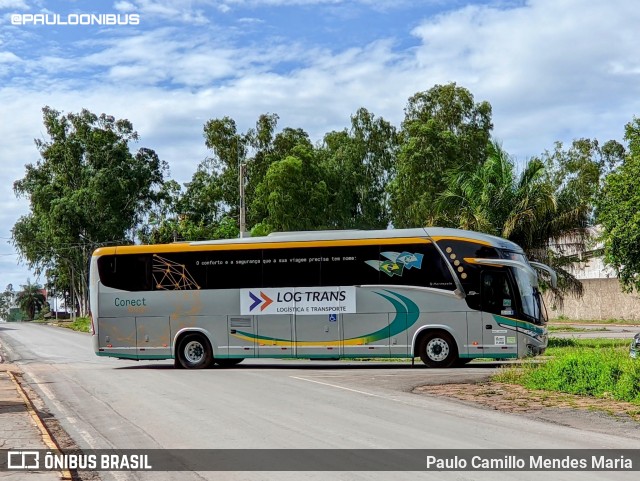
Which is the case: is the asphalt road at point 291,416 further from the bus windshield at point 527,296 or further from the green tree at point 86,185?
the green tree at point 86,185

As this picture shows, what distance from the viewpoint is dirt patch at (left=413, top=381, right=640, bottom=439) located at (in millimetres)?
12436

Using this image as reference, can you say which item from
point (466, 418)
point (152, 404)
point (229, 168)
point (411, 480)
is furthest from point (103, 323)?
point (229, 168)

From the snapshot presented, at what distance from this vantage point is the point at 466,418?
42.2 feet

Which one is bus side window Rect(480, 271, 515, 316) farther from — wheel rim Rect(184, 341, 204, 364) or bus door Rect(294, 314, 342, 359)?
wheel rim Rect(184, 341, 204, 364)

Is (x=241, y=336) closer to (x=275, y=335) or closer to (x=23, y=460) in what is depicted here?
(x=275, y=335)

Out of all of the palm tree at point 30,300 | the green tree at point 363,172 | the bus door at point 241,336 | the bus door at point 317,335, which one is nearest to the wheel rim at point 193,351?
the bus door at point 241,336

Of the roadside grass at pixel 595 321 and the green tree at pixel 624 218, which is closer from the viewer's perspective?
the green tree at pixel 624 218

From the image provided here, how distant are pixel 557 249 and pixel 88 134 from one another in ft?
175

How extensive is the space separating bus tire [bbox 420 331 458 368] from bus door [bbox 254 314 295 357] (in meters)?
3.74

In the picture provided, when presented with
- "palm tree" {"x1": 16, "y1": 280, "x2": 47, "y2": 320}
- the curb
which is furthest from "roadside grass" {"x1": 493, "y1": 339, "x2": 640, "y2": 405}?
"palm tree" {"x1": 16, "y1": 280, "x2": 47, "y2": 320}

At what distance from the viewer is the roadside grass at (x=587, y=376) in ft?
49.4

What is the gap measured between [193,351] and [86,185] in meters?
52.3

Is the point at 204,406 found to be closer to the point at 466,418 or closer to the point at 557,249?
the point at 466,418

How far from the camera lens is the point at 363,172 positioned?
66.8m
